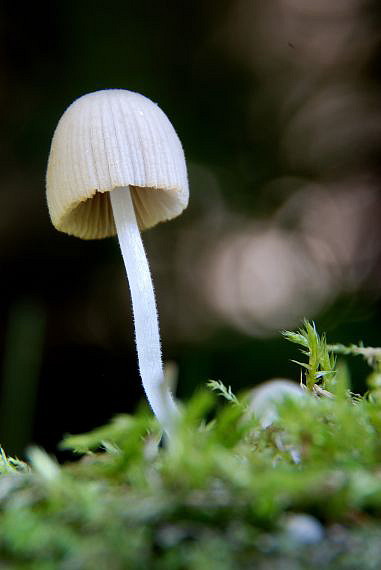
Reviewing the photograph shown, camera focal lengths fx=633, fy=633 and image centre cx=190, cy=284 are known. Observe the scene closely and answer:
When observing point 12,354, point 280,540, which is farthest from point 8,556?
point 12,354

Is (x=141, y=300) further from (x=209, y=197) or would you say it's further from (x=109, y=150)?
(x=209, y=197)

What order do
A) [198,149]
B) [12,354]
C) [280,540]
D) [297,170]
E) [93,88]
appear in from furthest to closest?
[297,170], [198,149], [93,88], [12,354], [280,540]

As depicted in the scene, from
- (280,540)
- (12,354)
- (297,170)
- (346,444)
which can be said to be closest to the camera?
(280,540)

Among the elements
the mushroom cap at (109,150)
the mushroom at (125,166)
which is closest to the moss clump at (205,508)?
the mushroom at (125,166)

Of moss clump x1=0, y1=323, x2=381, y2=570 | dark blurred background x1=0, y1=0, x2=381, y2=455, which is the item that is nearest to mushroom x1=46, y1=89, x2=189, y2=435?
moss clump x1=0, y1=323, x2=381, y2=570

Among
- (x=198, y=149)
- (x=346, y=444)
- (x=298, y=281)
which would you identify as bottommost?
(x=298, y=281)

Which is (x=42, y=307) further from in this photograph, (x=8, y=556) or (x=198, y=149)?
(x=8, y=556)

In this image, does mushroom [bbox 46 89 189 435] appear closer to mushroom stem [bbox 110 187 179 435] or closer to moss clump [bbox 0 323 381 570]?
mushroom stem [bbox 110 187 179 435]
